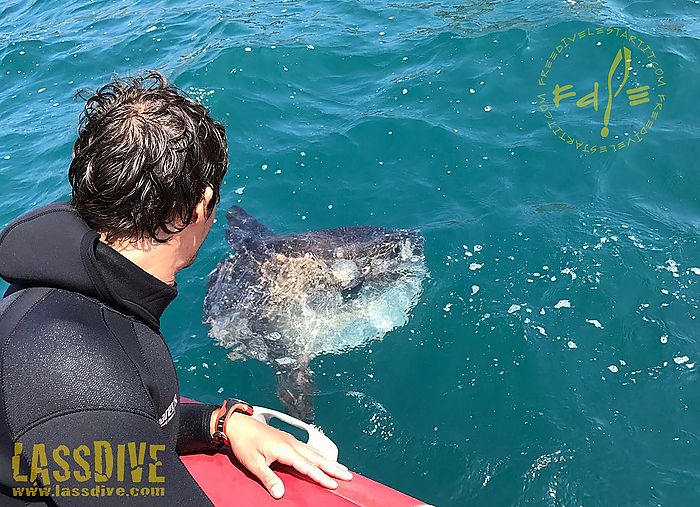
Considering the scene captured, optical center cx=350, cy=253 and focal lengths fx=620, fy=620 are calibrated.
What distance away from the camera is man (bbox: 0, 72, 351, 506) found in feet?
6.46

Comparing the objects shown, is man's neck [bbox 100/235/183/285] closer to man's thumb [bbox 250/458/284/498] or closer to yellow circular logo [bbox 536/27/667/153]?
man's thumb [bbox 250/458/284/498]

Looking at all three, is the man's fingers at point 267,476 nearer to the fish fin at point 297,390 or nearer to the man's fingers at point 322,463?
the man's fingers at point 322,463

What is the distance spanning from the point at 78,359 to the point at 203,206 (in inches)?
31.2

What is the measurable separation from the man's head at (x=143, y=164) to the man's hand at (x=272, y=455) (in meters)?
1.24

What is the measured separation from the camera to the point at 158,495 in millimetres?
2152

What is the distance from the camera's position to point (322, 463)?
3.17 meters

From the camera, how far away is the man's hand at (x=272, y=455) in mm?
3082

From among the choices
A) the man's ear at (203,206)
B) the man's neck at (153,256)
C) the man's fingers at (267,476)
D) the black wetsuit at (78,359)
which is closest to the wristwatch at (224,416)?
the man's fingers at (267,476)

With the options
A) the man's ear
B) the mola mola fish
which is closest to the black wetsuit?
the man's ear

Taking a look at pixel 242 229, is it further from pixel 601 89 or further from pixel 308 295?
pixel 601 89

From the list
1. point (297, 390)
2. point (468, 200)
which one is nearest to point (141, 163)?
point (297, 390)

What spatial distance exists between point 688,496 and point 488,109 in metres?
5.68

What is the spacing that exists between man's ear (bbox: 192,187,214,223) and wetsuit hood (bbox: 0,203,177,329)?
0.31 m

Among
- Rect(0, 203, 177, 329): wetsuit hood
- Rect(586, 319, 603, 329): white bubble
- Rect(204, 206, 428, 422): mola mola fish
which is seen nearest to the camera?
Rect(0, 203, 177, 329): wetsuit hood
